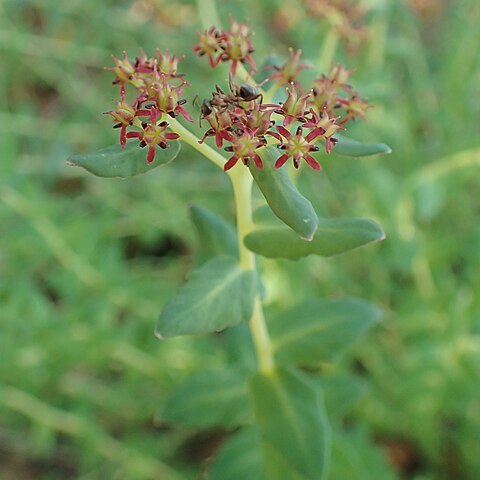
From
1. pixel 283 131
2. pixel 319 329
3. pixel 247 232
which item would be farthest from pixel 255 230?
pixel 319 329

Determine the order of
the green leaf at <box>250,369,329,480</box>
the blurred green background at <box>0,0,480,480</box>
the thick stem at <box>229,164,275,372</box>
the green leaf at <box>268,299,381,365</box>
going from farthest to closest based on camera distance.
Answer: the blurred green background at <box>0,0,480,480</box> → the green leaf at <box>268,299,381,365</box> → the green leaf at <box>250,369,329,480</box> → the thick stem at <box>229,164,275,372</box>

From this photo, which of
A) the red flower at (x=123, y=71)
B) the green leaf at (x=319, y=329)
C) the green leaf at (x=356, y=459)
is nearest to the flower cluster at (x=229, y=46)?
the red flower at (x=123, y=71)

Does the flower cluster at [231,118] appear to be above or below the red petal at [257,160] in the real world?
above

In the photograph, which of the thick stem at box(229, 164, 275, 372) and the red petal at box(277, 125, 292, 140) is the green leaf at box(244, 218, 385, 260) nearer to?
the thick stem at box(229, 164, 275, 372)

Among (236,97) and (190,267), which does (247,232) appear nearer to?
(236,97)

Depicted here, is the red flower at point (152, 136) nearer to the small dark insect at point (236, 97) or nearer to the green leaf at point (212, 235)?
the small dark insect at point (236, 97)

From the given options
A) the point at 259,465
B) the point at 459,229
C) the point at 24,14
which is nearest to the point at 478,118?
the point at 459,229

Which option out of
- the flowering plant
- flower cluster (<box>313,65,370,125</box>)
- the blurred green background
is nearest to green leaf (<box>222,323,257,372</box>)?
the flowering plant
